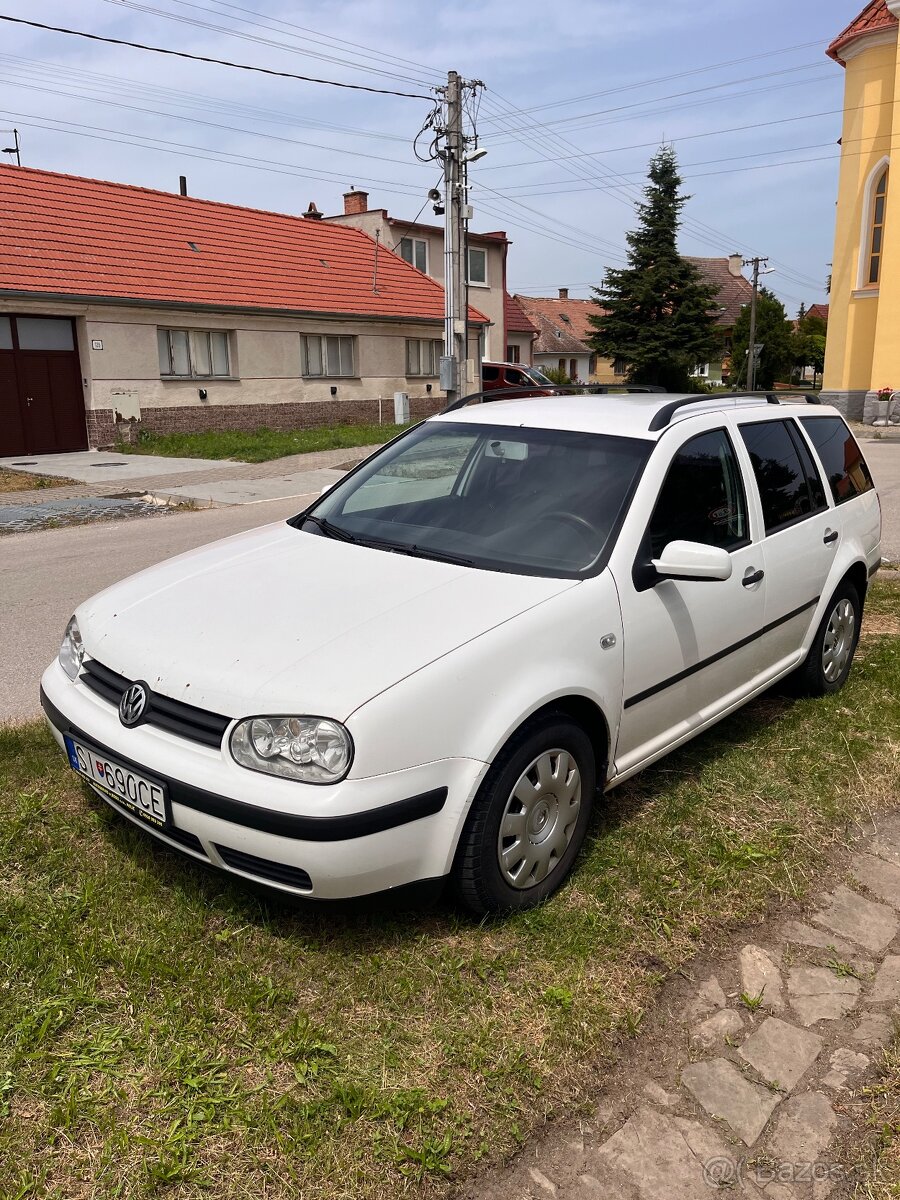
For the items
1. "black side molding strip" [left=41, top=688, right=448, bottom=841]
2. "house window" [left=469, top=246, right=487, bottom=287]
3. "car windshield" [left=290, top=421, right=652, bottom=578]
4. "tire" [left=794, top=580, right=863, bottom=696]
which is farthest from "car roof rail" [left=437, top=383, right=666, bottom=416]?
"house window" [left=469, top=246, right=487, bottom=287]

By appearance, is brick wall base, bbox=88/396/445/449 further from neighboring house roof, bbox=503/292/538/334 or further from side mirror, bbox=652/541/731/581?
neighboring house roof, bbox=503/292/538/334

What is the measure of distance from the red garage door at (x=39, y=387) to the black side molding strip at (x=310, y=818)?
60.9 feet

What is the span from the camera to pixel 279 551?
3.82 m

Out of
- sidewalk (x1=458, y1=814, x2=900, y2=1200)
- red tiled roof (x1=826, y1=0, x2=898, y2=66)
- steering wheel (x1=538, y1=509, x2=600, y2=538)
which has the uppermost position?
red tiled roof (x1=826, y1=0, x2=898, y2=66)

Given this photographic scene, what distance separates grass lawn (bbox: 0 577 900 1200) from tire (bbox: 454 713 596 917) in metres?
0.13

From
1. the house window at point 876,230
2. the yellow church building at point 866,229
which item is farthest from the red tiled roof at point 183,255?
the house window at point 876,230

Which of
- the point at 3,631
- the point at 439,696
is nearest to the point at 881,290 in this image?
the point at 3,631

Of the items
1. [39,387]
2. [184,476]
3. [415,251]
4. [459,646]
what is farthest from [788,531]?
[415,251]

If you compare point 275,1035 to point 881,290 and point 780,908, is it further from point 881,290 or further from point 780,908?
point 881,290

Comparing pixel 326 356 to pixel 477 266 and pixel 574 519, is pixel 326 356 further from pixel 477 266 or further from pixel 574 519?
pixel 574 519

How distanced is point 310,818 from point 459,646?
2.14 ft

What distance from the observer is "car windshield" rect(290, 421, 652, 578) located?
11.6 ft

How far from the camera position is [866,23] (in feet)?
92.0

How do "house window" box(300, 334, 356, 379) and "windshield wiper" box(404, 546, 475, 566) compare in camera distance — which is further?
"house window" box(300, 334, 356, 379)
